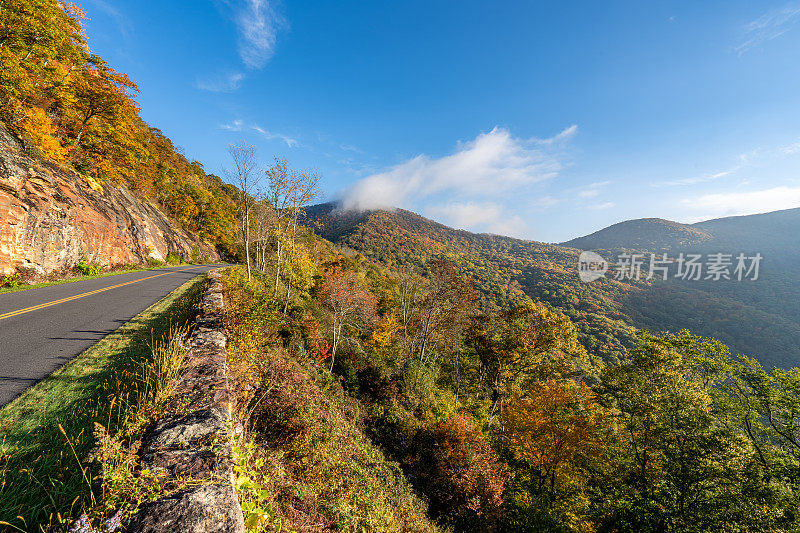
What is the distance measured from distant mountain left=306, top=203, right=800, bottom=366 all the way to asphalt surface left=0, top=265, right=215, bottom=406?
63.4ft

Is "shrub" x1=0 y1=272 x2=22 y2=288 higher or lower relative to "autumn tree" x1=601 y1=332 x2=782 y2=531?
higher

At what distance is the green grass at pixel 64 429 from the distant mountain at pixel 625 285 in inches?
789

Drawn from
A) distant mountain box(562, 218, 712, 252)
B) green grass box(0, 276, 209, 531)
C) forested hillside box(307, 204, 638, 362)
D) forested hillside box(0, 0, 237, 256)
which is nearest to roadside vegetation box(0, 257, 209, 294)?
forested hillside box(0, 0, 237, 256)

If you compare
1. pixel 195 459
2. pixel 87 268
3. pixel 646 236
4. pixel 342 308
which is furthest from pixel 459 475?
pixel 646 236

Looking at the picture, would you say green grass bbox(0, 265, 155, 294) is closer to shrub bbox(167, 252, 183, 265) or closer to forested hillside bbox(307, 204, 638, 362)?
shrub bbox(167, 252, 183, 265)

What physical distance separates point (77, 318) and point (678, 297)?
122 metres

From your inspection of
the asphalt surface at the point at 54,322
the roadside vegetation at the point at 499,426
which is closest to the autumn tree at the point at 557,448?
the roadside vegetation at the point at 499,426

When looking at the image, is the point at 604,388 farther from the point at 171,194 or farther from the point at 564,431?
the point at 171,194

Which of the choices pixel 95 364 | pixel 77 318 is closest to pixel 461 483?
pixel 95 364

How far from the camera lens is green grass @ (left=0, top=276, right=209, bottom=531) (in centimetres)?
224

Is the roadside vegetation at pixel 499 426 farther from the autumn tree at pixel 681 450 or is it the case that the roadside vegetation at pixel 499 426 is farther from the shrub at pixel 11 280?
the shrub at pixel 11 280

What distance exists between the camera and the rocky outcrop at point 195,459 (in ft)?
7.25

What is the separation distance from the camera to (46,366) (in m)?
4.68

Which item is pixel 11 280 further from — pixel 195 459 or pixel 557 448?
pixel 557 448
